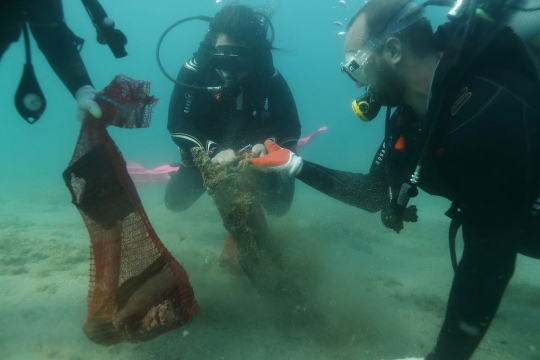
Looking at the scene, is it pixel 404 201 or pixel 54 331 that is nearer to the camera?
pixel 404 201

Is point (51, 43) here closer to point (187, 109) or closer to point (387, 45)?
point (187, 109)

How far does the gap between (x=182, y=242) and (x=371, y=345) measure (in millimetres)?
3673

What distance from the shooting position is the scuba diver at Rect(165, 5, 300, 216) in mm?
4230

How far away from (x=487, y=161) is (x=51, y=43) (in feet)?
11.1

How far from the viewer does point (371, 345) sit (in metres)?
2.66

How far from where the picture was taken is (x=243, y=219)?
2.79 meters

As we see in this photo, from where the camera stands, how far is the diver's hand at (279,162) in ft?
9.32

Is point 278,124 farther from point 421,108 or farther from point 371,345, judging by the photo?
point 371,345

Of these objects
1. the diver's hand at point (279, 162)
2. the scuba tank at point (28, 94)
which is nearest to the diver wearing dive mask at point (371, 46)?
the diver's hand at point (279, 162)

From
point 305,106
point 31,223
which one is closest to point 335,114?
point 305,106

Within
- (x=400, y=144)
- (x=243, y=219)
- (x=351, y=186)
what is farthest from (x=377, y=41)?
(x=243, y=219)

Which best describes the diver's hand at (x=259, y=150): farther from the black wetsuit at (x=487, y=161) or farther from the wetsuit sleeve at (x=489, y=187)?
the wetsuit sleeve at (x=489, y=187)

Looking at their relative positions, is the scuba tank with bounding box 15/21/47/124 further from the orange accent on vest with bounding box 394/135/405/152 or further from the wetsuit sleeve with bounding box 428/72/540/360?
the orange accent on vest with bounding box 394/135/405/152

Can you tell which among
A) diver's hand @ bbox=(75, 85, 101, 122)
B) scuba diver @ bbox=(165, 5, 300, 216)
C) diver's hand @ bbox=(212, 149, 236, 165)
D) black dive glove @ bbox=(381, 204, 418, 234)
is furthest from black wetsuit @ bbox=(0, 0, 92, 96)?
black dive glove @ bbox=(381, 204, 418, 234)
